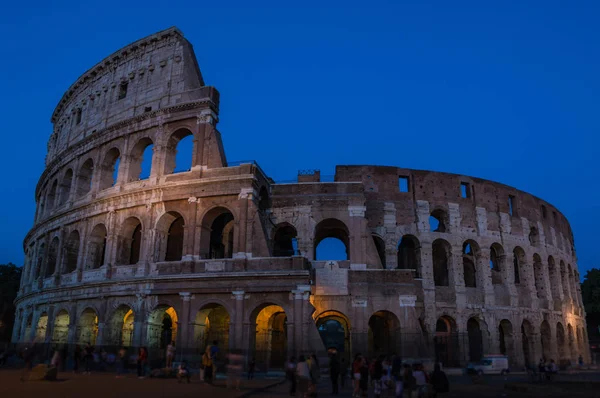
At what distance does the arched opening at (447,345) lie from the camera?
89.4 ft

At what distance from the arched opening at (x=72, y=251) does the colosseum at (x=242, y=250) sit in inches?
2.9

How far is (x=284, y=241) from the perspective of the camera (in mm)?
31031

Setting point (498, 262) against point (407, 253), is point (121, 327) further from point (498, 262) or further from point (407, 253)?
point (498, 262)

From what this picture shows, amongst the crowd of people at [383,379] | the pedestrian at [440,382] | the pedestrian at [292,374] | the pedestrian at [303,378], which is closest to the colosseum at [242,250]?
the pedestrian at [292,374]

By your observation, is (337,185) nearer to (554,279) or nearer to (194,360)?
(194,360)

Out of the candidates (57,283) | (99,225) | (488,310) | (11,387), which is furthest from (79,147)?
(488,310)

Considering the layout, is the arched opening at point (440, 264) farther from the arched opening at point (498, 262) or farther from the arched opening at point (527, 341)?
the arched opening at point (527, 341)

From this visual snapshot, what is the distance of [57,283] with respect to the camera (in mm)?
28328

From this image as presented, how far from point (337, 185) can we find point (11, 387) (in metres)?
17.6

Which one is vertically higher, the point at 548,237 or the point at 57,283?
the point at 548,237

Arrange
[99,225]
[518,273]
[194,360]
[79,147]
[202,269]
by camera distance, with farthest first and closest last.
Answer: [518,273], [79,147], [99,225], [202,269], [194,360]

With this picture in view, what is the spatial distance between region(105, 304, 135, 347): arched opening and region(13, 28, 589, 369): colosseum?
0.22 ft

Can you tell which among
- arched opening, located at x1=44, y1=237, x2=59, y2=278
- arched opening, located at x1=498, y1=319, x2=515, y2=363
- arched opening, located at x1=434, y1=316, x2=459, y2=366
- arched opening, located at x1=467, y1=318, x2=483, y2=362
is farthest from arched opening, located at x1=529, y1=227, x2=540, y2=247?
arched opening, located at x1=44, y1=237, x2=59, y2=278

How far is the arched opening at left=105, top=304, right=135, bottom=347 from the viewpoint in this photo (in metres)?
24.7
